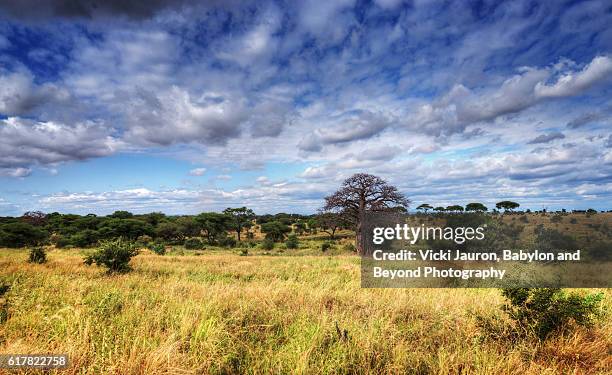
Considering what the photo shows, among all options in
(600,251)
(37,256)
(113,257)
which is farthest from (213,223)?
(600,251)

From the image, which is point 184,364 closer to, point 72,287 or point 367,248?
point 72,287

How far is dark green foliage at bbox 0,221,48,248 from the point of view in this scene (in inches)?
1973

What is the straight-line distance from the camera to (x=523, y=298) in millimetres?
6227

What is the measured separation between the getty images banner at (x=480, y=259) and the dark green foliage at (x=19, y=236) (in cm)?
5473

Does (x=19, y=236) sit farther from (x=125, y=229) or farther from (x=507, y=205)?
(x=507, y=205)

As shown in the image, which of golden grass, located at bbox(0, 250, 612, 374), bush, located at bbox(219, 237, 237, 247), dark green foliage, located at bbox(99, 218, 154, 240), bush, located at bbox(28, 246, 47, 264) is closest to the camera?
golden grass, located at bbox(0, 250, 612, 374)

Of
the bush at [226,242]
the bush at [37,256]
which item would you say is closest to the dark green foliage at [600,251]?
the bush at [37,256]

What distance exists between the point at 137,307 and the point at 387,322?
16.0 ft

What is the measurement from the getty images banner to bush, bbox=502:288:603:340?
0.63 feet

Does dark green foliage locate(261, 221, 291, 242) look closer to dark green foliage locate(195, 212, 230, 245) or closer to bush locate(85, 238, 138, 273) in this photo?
dark green foliage locate(195, 212, 230, 245)

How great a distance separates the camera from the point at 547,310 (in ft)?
19.6

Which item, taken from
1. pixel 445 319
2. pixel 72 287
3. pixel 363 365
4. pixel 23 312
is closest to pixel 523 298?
pixel 445 319

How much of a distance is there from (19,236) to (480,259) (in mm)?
62206

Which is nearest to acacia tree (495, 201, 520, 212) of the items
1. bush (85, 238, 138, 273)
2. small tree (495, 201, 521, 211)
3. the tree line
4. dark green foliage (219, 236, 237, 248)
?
small tree (495, 201, 521, 211)
